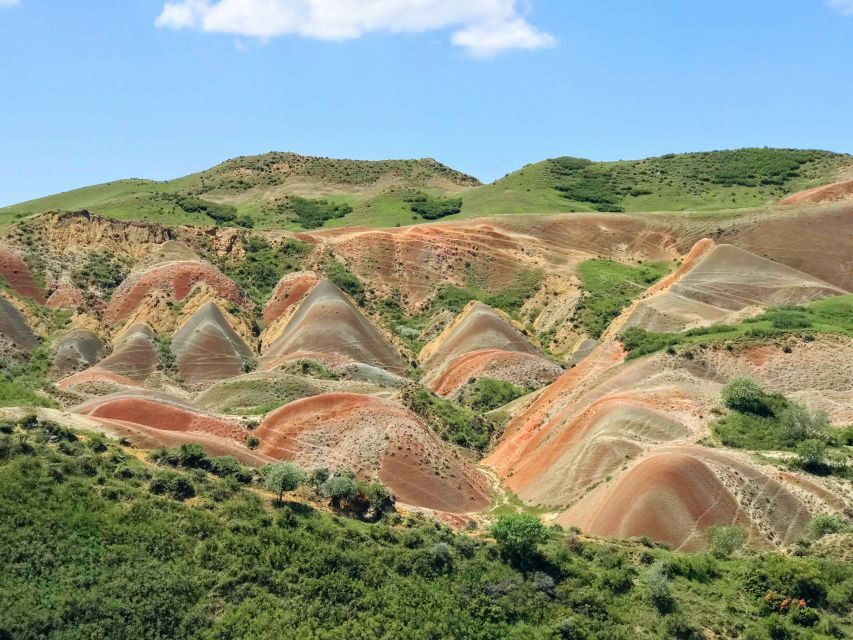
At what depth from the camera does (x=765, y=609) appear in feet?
113

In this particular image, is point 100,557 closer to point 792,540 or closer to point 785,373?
point 792,540

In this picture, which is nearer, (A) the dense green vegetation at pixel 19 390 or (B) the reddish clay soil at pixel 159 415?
(A) the dense green vegetation at pixel 19 390

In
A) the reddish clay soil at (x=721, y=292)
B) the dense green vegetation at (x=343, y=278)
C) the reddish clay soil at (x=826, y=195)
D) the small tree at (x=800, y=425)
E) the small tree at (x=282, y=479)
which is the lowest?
the small tree at (x=800, y=425)

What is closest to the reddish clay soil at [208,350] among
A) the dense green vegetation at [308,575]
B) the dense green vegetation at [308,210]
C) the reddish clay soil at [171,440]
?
the reddish clay soil at [171,440]

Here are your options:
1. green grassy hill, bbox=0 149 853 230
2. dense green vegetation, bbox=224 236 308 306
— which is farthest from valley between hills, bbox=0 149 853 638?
green grassy hill, bbox=0 149 853 230

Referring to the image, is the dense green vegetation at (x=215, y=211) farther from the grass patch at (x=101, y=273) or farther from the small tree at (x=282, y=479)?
the small tree at (x=282, y=479)

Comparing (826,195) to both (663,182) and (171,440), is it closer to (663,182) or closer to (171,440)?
(663,182)

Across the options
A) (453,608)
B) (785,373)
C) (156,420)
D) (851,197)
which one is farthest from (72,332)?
(851,197)

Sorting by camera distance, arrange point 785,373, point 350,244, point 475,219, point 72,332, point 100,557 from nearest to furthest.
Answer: point 100,557, point 785,373, point 72,332, point 350,244, point 475,219

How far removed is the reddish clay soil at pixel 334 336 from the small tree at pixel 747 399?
34228mm

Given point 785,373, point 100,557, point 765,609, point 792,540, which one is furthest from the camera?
point 785,373

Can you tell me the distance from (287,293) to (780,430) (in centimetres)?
5537

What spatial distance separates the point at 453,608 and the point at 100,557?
10746 millimetres

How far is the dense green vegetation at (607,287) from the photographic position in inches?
3858
